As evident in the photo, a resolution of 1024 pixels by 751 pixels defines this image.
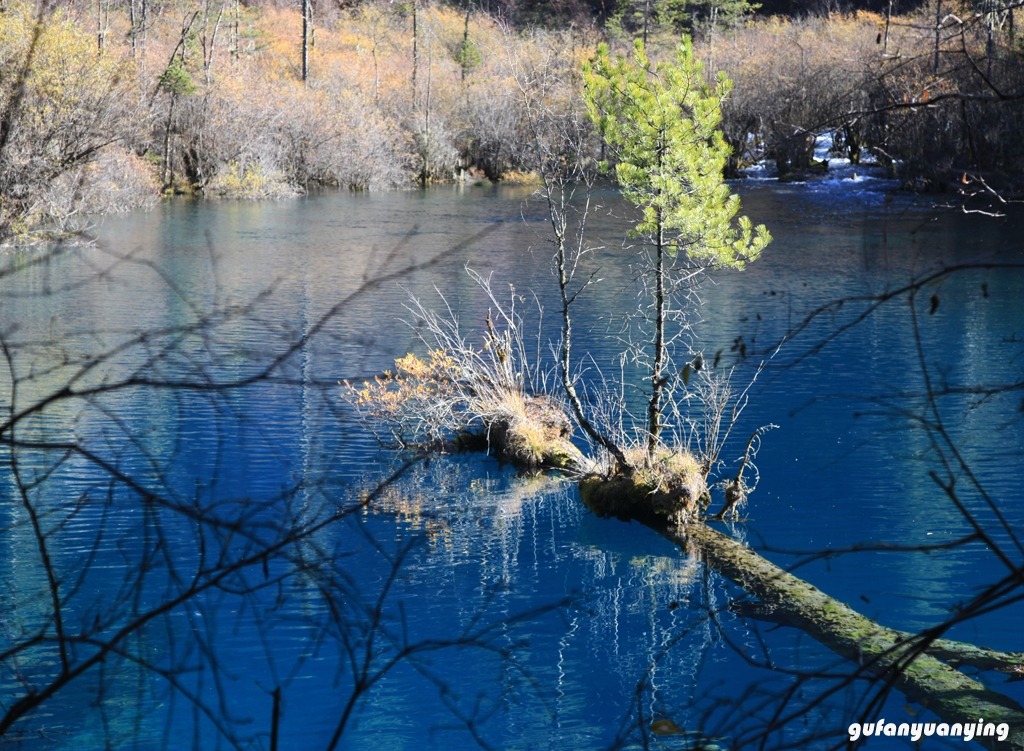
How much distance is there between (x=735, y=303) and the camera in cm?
2427

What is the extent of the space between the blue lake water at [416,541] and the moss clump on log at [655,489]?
32 cm

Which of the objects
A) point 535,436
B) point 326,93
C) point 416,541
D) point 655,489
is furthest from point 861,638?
point 326,93

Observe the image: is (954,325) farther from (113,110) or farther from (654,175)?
(113,110)

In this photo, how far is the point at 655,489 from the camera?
1234 centimetres

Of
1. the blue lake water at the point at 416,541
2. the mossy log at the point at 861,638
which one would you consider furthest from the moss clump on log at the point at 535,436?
the mossy log at the point at 861,638

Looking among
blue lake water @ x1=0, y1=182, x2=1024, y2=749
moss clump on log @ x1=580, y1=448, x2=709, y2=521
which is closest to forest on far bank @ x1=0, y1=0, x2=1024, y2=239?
moss clump on log @ x1=580, y1=448, x2=709, y2=521

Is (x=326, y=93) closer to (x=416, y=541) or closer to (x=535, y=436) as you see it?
(x=535, y=436)

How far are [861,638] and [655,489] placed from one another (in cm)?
363

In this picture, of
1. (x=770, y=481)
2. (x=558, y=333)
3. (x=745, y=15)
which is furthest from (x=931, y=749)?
(x=745, y=15)

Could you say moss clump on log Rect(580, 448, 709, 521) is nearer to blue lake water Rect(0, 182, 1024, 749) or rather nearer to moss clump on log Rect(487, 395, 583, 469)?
blue lake water Rect(0, 182, 1024, 749)

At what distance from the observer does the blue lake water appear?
319cm

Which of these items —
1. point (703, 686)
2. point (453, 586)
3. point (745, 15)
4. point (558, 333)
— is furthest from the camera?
point (745, 15)

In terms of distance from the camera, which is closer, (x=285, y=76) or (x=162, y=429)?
(x=162, y=429)

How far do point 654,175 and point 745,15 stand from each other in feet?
233
